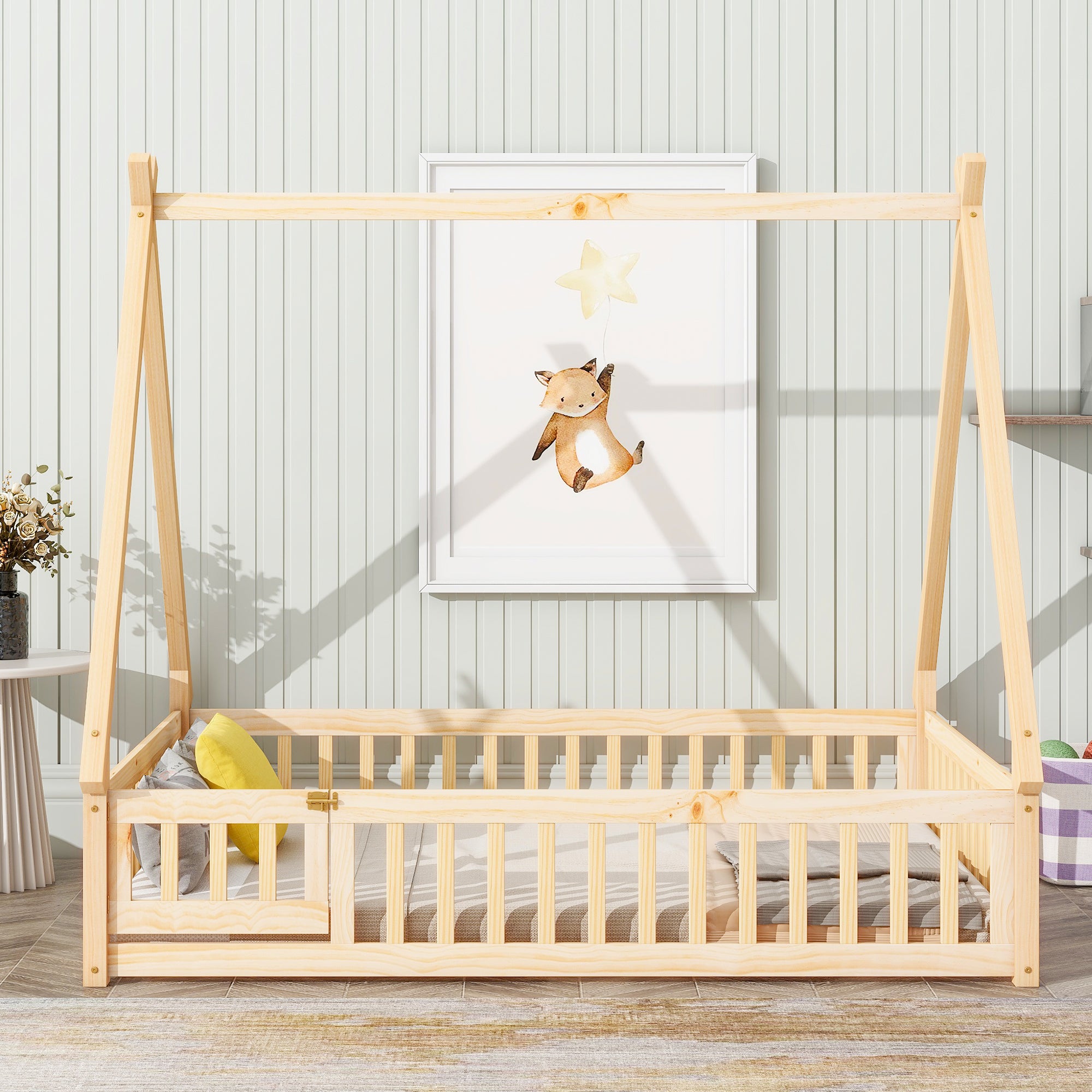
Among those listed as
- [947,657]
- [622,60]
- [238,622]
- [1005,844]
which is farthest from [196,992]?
[622,60]

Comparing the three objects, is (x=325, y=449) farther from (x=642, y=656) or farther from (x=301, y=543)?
(x=642, y=656)

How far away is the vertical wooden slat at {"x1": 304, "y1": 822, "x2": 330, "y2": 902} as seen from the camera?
183cm

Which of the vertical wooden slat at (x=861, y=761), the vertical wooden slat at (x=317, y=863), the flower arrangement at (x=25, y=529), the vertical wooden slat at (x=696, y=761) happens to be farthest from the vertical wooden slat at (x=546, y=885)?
the flower arrangement at (x=25, y=529)

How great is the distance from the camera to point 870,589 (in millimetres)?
2613

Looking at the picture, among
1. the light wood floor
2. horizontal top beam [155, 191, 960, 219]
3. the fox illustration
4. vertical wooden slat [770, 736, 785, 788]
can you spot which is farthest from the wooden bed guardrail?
horizontal top beam [155, 191, 960, 219]

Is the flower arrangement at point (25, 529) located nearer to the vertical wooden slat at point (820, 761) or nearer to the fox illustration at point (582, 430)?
the fox illustration at point (582, 430)

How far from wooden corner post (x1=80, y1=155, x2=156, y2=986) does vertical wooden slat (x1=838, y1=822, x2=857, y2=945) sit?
1.31 meters

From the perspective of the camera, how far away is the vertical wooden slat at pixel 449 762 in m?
2.53

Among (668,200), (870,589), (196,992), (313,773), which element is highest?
(668,200)

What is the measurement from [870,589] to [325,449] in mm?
1450

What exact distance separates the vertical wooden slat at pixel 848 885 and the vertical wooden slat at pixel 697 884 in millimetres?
247

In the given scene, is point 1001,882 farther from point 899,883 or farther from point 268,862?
point 268,862

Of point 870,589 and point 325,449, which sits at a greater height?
Answer: point 325,449

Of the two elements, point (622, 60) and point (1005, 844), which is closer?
point (1005, 844)
